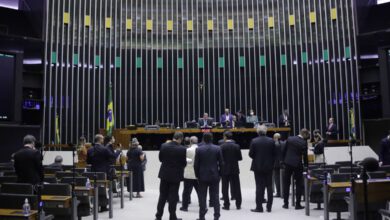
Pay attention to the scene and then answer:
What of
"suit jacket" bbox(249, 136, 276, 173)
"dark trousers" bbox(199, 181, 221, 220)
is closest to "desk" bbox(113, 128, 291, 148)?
"suit jacket" bbox(249, 136, 276, 173)

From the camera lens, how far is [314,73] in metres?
17.2

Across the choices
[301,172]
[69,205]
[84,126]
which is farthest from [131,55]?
[69,205]

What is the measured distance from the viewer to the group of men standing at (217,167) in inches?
236

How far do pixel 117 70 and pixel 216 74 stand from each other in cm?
444

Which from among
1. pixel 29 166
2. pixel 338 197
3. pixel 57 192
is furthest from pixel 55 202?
pixel 338 197

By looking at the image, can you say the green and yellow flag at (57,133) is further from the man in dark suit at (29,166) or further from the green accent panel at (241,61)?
the man in dark suit at (29,166)

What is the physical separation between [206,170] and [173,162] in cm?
58

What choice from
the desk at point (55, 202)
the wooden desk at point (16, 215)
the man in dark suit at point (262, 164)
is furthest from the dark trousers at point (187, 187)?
the wooden desk at point (16, 215)

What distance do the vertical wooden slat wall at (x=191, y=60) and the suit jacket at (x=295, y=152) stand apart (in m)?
9.60

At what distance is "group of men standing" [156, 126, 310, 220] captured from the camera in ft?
19.6

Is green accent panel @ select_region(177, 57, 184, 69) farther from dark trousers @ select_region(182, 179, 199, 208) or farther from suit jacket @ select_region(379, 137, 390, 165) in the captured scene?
suit jacket @ select_region(379, 137, 390, 165)

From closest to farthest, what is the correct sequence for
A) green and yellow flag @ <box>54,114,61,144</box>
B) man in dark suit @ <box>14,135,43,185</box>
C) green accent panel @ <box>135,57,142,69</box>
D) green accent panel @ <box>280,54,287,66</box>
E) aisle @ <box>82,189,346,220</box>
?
man in dark suit @ <box>14,135,43,185</box> < aisle @ <box>82,189,346,220</box> < green and yellow flag @ <box>54,114,61,144</box> < green accent panel @ <box>280,54,287,66</box> < green accent panel @ <box>135,57,142,69</box>

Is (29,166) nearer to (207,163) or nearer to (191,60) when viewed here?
(207,163)

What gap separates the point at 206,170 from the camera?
6.21m
